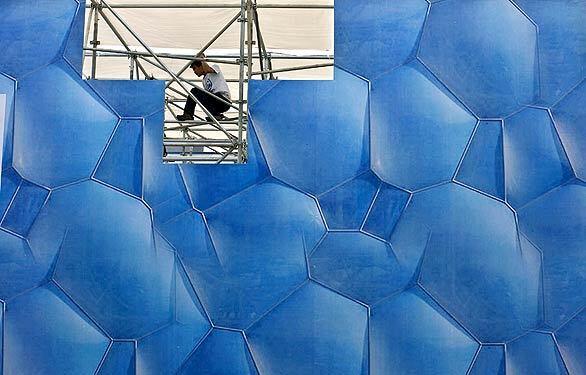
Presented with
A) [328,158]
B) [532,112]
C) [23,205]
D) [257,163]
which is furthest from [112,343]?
[532,112]

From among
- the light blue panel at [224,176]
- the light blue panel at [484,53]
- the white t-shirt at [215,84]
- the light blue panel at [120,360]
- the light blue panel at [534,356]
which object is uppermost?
the light blue panel at [484,53]

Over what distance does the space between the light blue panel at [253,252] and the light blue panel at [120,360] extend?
49 cm

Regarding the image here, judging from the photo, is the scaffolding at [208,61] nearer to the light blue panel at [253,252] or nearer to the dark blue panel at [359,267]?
the light blue panel at [253,252]

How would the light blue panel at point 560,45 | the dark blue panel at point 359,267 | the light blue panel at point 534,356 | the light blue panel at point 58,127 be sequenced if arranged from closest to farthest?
the light blue panel at point 534,356, the dark blue panel at point 359,267, the light blue panel at point 560,45, the light blue panel at point 58,127

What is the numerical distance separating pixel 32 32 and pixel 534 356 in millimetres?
3338

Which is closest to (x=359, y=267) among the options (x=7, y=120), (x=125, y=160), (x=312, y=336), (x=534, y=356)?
(x=312, y=336)

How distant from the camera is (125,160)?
4754 millimetres

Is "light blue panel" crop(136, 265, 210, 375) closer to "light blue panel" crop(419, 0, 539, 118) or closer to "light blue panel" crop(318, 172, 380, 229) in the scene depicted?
"light blue panel" crop(318, 172, 380, 229)

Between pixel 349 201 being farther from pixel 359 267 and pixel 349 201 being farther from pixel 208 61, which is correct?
pixel 208 61

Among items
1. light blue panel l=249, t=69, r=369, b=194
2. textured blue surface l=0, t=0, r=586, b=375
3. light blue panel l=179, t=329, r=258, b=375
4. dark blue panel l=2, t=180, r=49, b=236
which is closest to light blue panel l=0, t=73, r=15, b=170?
textured blue surface l=0, t=0, r=586, b=375

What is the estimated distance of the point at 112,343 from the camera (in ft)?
15.1

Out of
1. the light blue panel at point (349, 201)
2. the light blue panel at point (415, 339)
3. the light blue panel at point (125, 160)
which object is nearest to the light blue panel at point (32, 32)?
the light blue panel at point (125, 160)

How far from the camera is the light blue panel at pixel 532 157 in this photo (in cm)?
459

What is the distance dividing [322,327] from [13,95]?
2.20 metres
